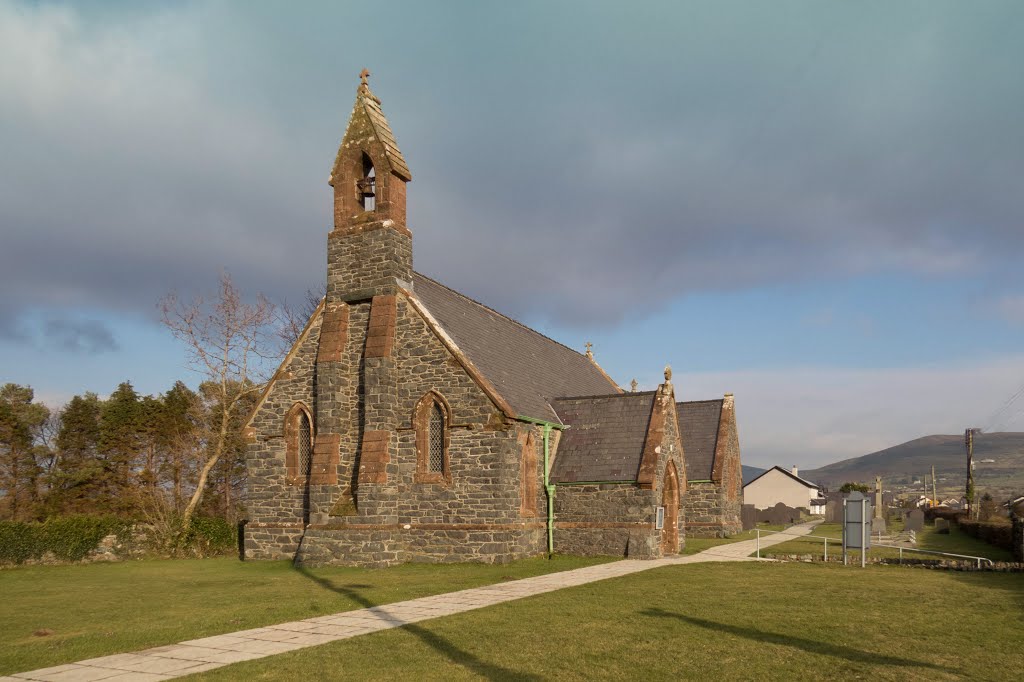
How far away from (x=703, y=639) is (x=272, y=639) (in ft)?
21.0

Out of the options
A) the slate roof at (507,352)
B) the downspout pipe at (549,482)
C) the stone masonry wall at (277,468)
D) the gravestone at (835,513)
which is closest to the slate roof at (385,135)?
the slate roof at (507,352)

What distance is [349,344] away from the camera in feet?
82.0

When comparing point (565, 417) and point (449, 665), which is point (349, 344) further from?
point (449, 665)

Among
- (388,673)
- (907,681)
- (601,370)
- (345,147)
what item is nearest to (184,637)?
(388,673)

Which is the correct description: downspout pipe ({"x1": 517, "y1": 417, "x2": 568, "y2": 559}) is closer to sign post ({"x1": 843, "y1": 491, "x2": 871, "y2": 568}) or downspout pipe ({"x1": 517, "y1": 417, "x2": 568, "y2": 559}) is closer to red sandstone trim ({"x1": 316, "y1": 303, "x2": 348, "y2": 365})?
red sandstone trim ({"x1": 316, "y1": 303, "x2": 348, "y2": 365})

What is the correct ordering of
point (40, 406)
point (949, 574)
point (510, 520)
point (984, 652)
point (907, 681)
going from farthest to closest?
1. point (40, 406)
2. point (510, 520)
3. point (949, 574)
4. point (984, 652)
5. point (907, 681)

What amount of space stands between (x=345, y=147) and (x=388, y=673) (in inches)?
794

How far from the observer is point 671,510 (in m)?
27.0

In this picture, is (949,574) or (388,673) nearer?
(388,673)

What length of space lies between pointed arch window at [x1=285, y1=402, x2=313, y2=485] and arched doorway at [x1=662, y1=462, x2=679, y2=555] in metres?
12.1

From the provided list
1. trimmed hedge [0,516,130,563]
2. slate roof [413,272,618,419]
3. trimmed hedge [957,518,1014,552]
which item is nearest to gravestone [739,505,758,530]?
trimmed hedge [957,518,1014,552]

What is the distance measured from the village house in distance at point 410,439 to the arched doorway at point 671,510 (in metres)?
0.07

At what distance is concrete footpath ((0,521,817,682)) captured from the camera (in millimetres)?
9664

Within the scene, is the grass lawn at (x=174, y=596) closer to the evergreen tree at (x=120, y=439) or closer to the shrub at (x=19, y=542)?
the shrub at (x=19, y=542)
